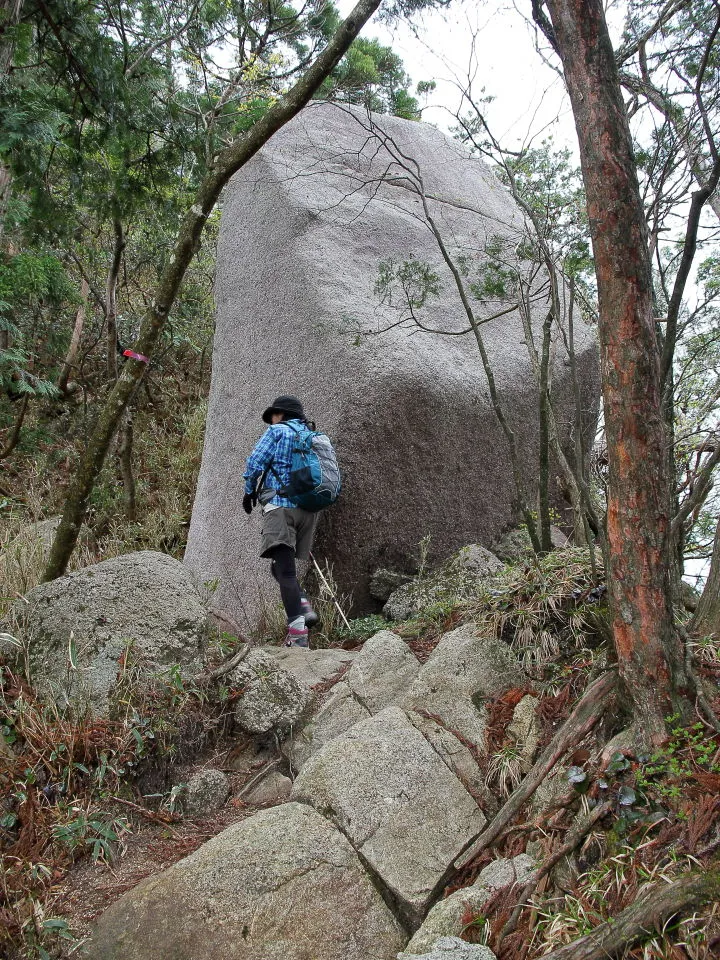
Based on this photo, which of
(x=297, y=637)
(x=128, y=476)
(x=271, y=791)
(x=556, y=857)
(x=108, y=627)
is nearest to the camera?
(x=556, y=857)

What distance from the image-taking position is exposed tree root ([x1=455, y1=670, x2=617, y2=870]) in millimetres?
3004

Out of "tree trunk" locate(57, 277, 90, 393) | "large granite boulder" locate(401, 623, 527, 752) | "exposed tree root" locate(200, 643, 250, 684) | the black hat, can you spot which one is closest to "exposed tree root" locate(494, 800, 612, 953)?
"large granite boulder" locate(401, 623, 527, 752)

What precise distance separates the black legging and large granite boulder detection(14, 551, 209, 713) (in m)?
1.16

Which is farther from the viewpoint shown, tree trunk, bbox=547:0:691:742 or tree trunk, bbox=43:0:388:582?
tree trunk, bbox=43:0:388:582

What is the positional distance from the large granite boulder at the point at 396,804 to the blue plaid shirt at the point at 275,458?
2366 millimetres

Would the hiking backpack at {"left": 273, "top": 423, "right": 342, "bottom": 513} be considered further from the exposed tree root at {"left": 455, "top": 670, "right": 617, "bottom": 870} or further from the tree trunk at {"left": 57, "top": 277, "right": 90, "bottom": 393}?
the tree trunk at {"left": 57, "top": 277, "right": 90, "bottom": 393}

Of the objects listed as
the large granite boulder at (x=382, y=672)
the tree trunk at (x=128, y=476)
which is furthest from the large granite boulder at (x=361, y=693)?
the tree trunk at (x=128, y=476)

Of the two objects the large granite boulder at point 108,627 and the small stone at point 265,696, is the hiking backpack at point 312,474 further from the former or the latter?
the small stone at point 265,696

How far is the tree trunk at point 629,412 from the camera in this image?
296 centimetres

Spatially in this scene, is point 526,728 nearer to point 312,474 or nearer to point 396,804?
point 396,804

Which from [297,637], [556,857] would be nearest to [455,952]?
[556,857]

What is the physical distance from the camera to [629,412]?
303 centimetres

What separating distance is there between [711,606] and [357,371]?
11.1 feet

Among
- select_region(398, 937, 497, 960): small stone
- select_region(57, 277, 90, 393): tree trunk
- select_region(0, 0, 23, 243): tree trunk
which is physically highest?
select_region(0, 0, 23, 243): tree trunk
